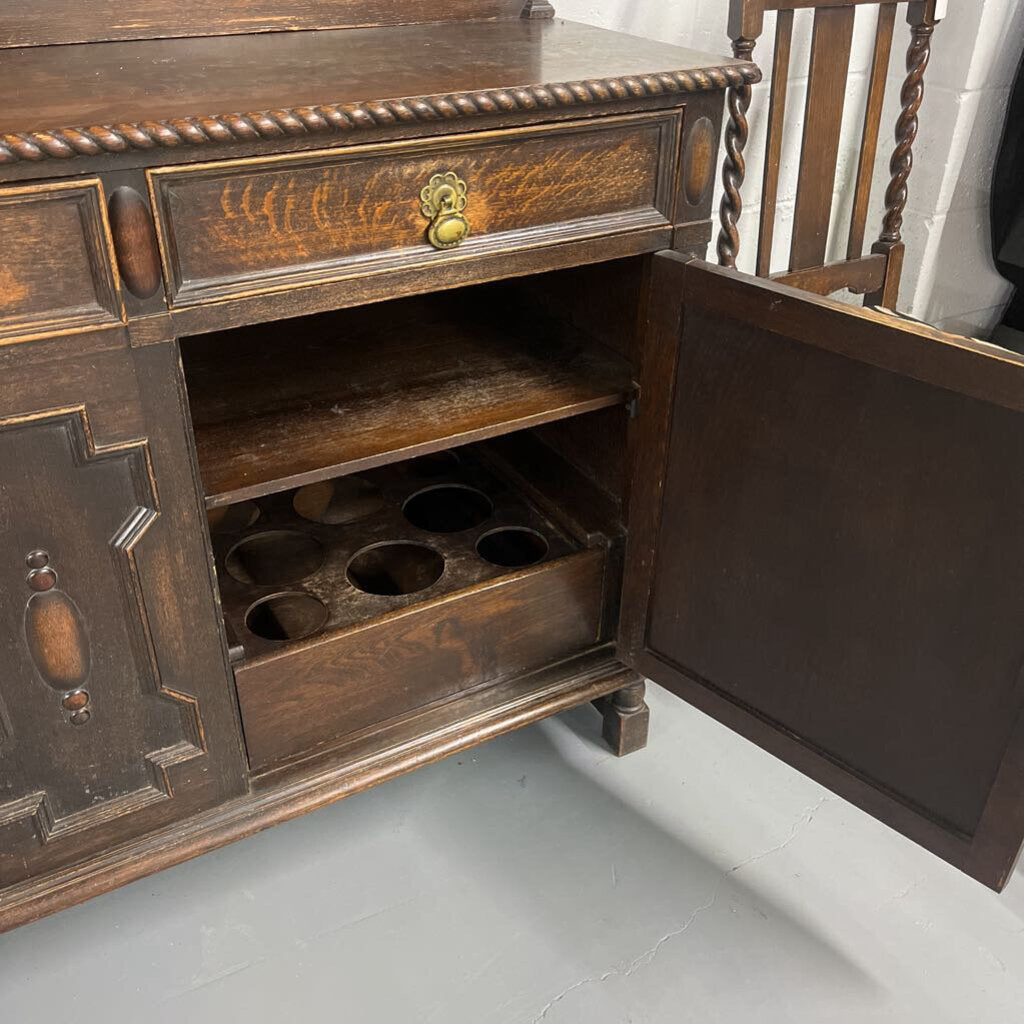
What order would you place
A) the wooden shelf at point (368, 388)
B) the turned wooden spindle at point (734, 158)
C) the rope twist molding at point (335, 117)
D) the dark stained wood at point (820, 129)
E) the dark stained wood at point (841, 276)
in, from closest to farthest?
the rope twist molding at point (335, 117) < the wooden shelf at point (368, 388) < the turned wooden spindle at point (734, 158) < the dark stained wood at point (820, 129) < the dark stained wood at point (841, 276)

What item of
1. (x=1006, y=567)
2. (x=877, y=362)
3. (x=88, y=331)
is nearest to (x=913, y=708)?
(x=1006, y=567)

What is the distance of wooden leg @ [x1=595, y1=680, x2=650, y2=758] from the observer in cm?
139

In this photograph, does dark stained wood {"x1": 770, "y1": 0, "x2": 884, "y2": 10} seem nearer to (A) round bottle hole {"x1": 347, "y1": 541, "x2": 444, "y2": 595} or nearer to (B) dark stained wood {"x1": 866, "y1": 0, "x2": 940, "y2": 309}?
(B) dark stained wood {"x1": 866, "y1": 0, "x2": 940, "y2": 309}

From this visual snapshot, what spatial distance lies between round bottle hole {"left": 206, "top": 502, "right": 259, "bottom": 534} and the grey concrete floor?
0.39 meters

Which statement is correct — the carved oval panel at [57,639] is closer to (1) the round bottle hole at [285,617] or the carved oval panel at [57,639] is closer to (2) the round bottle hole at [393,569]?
(1) the round bottle hole at [285,617]

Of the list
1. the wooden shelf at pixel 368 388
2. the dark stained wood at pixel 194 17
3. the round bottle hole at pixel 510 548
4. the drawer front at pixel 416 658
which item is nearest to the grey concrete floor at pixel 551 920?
the drawer front at pixel 416 658

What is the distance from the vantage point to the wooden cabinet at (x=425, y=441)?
0.85 metres

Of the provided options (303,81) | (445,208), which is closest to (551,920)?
(445,208)

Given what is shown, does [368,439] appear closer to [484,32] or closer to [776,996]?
[484,32]

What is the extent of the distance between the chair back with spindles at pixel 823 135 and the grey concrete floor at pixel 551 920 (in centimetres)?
74

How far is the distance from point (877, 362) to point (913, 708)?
34cm

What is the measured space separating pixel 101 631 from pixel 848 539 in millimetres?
707

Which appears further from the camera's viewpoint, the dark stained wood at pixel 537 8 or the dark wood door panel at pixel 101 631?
the dark stained wood at pixel 537 8

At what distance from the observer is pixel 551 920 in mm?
1195
